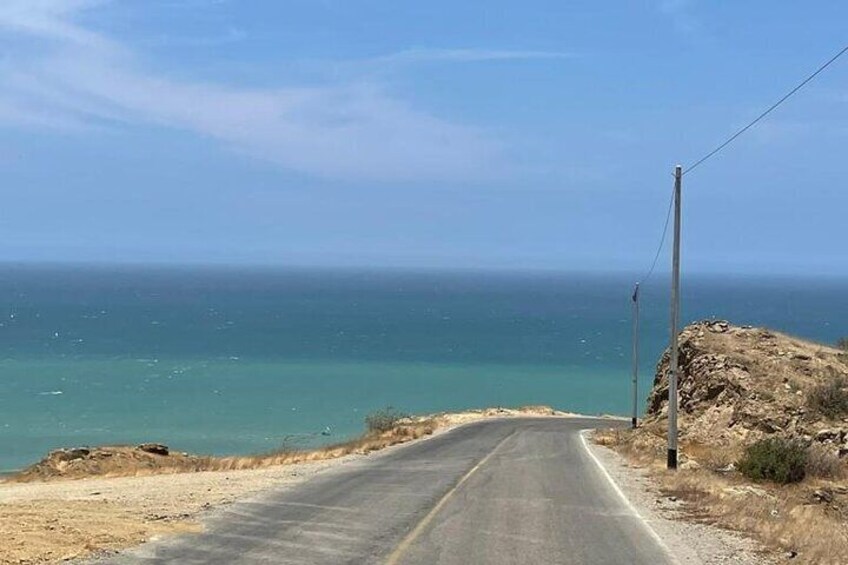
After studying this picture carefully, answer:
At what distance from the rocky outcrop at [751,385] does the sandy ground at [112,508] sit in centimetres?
1424

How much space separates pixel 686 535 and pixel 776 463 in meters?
9.81

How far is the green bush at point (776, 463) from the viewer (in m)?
22.7

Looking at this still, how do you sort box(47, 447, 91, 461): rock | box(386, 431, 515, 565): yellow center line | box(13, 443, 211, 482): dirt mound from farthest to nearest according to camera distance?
box(47, 447, 91, 461): rock, box(13, 443, 211, 482): dirt mound, box(386, 431, 515, 565): yellow center line

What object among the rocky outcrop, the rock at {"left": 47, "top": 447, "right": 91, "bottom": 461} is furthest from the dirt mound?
the rocky outcrop

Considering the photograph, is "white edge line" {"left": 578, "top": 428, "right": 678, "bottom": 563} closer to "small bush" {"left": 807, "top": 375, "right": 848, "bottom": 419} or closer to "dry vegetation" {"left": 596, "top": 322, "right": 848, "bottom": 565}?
"dry vegetation" {"left": 596, "top": 322, "right": 848, "bottom": 565}

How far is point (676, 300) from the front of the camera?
2477 cm

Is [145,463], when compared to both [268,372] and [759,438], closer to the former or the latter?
[759,438]

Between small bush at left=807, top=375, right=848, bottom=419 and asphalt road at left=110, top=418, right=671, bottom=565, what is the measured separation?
33.4 ft

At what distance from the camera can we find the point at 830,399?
31.0m

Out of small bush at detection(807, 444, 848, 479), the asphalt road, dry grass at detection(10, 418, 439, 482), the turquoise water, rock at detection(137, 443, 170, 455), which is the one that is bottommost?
the turquoise water

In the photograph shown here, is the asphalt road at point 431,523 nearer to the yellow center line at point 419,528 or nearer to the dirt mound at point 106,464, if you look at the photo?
the yellow center line at point 419,528

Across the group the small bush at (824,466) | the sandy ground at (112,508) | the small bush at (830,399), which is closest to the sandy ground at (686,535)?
the small bush at (824,466)

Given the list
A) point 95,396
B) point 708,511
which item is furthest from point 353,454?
point 95,396

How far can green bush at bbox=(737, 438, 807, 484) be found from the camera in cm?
2270
